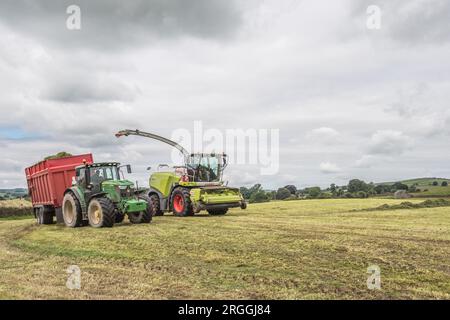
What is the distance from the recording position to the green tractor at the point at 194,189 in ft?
66.8

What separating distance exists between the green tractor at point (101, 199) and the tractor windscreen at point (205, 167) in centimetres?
515

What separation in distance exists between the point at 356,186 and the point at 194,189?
86.0ft

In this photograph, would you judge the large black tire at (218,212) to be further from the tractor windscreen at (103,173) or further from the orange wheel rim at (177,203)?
the tractor windscreen at (103,173)

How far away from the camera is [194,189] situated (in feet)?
67.2

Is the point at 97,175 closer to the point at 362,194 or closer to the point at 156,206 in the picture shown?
the point at 156,206

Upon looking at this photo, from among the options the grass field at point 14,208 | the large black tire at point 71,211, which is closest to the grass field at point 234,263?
the large black tire at point 71,211

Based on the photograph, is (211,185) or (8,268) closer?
(8,268)

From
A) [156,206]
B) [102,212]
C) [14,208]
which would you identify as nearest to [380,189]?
[156,206]

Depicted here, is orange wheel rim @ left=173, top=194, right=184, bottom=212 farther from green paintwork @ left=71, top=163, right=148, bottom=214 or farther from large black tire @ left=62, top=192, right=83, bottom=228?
large black tire @ left=62, top=192, right=83, bottom=228

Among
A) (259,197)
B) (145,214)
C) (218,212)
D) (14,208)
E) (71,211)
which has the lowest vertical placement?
(14,208)
